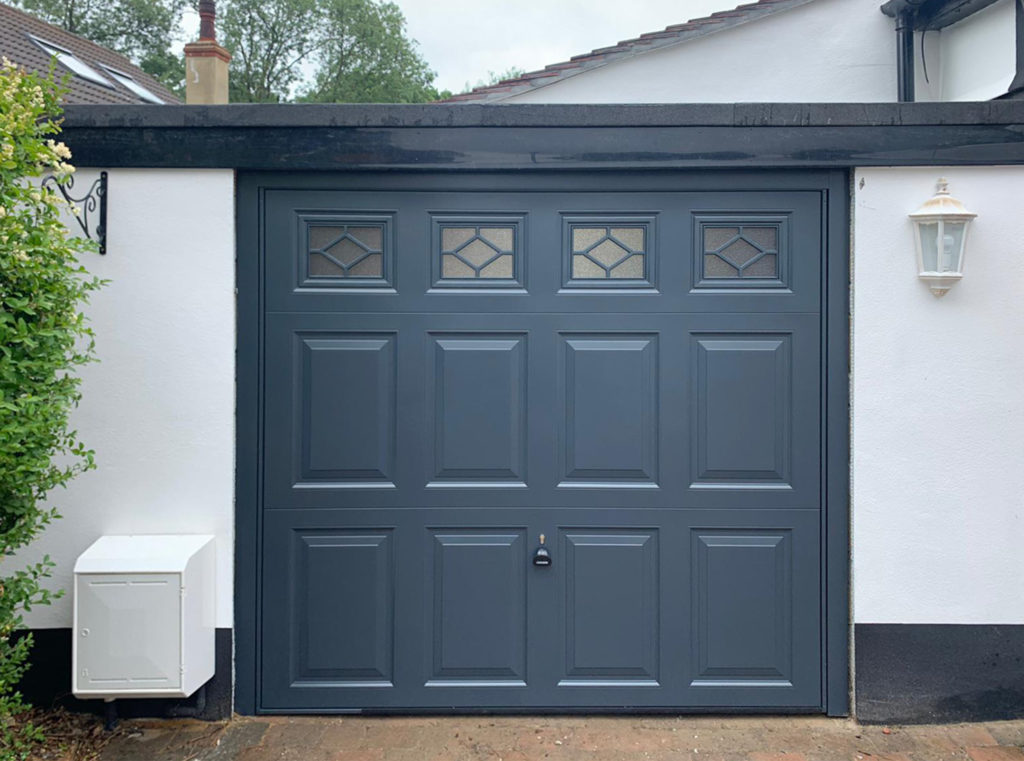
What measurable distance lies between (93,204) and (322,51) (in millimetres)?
23136

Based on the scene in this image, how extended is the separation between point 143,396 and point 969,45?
6000mm

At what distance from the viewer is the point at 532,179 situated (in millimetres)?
3402

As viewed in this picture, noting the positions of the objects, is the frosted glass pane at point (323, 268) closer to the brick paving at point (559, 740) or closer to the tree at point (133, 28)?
the brick paving at point (559, 740)

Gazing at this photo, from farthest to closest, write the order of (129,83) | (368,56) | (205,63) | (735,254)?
(368,56) → (129,83) → (205,63) → (735,254)

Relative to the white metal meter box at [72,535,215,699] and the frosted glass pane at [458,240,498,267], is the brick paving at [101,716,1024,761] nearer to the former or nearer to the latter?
the white metal meter box at [72,535,215,699]

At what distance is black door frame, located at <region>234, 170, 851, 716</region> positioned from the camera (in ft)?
11.1

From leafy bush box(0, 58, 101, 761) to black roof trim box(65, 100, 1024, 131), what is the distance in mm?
446

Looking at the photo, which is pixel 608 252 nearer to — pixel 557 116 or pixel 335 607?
pixel 557 116

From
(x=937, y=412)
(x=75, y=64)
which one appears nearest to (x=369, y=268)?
(x=937, y=412)

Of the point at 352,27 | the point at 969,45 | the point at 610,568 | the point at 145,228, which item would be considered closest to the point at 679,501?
the point at 610,568

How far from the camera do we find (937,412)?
3350mm

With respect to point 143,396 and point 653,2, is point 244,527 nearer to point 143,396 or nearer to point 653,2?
point 143,396

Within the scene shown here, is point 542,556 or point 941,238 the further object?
point 542,556

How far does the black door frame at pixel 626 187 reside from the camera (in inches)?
133
